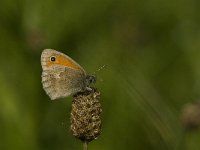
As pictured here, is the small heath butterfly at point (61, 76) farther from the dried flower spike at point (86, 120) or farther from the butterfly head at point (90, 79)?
the dried flower spike at point (86, 120)

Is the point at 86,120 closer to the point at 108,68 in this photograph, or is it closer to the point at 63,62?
the point at 63,62

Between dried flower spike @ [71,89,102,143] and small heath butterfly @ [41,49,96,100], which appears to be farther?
small heath butterfly @ [41,49,96,100]

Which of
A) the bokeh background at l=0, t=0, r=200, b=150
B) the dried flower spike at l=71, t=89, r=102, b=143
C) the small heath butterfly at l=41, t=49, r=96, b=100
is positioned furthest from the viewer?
the bokeh background at l=0, t=0, r=200, b=150

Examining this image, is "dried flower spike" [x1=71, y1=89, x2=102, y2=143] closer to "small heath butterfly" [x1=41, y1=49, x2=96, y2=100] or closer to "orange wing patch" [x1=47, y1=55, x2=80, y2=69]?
A: "small heath butterfly" [x1=41, y1=49, x2=96, y2=100]

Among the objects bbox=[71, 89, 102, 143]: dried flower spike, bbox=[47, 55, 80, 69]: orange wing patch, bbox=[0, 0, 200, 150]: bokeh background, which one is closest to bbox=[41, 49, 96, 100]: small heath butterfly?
bbox=[47, 55, 80, 69]: orange wing patch

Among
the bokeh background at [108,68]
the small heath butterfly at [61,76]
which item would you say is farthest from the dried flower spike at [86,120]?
the bokeh background at [108,68]

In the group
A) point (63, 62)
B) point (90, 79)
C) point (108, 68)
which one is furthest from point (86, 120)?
point (108, 68)
